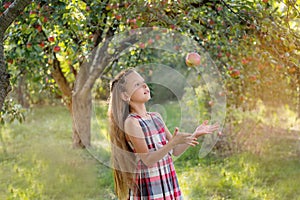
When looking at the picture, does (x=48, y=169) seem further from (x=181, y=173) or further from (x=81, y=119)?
(x=181, y=173)

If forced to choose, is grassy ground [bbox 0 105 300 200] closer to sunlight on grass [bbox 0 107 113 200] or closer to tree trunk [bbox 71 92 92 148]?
sunlight on grass [bbox 0 107 113 200]

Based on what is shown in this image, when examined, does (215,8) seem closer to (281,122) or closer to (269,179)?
(269,179)

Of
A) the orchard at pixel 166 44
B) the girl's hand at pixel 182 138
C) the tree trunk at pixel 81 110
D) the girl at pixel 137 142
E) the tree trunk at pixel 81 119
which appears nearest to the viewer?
the girl's hand at pixel 182 138

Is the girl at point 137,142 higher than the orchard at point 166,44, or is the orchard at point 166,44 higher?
the orchard at point 166,44

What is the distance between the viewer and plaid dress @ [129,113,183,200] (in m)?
2.08

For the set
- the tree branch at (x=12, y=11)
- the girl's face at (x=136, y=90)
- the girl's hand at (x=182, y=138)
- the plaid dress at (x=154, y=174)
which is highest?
the tree branch at (x=12, y=11)

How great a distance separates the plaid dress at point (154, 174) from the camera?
208cm

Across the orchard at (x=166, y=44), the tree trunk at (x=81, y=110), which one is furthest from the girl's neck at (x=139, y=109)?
the tree trunk at (x=81, y=110)

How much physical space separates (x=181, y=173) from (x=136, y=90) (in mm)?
2886

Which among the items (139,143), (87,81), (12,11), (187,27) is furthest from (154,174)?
(87,81)

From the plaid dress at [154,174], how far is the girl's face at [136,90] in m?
0.09

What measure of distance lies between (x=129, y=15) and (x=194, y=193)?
6.55 ft

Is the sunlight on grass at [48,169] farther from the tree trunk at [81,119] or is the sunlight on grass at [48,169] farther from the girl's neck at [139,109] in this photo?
the girl's neck at [139,109]

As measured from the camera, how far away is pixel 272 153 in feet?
17.6
